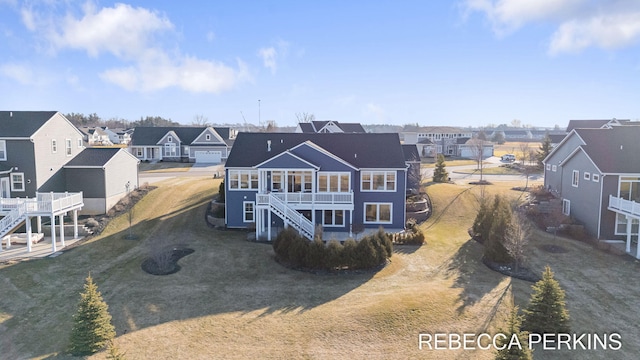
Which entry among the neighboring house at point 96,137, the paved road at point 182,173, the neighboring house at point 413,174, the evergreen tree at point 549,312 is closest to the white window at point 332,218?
the neighboring house at point 413,174

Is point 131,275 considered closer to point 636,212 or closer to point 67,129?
point 67,129

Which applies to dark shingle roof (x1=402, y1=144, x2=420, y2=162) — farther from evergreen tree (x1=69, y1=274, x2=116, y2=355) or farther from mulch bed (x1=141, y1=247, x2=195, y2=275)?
evergreen tree (x1=69, y1=274, x2=116, y2=355)

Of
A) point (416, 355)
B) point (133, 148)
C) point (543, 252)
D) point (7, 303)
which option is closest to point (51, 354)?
point (7, 303)

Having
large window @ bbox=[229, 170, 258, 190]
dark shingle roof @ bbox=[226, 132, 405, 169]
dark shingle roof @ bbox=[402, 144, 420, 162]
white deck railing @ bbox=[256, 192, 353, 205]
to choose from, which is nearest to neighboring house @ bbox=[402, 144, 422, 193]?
dark shingle roof @ bbox=[402, 144, 420, 162]

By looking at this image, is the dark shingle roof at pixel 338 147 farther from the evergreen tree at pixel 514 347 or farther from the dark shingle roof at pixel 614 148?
the evergreen tree at pixel 514 347

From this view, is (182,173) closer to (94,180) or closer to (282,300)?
(94,180)
